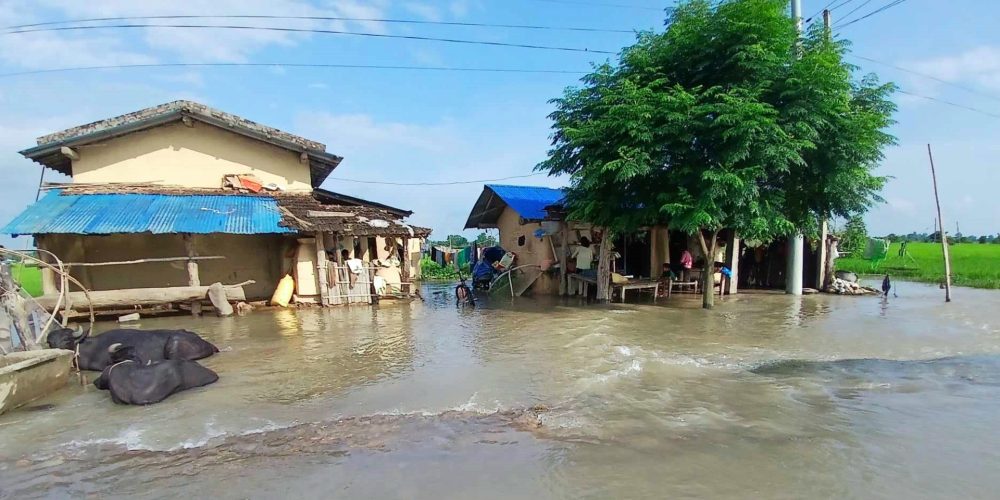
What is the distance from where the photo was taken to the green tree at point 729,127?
34.9 ft

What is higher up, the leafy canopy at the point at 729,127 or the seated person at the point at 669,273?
the leafy canopy at the point at 729,127

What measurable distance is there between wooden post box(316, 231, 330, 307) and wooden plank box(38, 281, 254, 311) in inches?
84.2

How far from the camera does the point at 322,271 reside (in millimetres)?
13953

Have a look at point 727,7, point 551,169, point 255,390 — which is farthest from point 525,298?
point 255,390

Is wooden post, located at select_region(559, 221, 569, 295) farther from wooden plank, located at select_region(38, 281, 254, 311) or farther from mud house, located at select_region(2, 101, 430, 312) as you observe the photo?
wooden plank, located at select_region(38, 281, 254, 311)

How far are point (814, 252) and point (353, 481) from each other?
18.0 metres

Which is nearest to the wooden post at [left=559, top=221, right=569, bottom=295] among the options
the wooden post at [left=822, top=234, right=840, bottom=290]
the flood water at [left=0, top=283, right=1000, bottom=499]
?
the flood water at [left=0, top=283, right=1000, bottom=499]

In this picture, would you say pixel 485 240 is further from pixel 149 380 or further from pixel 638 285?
pixel 149 380

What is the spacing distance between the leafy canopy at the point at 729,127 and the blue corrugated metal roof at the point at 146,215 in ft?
27.6

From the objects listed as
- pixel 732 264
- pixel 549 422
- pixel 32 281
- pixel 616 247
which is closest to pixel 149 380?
pixel 549 422

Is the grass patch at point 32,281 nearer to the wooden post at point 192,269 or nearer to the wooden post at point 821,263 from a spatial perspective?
the wooden post at point 192,269

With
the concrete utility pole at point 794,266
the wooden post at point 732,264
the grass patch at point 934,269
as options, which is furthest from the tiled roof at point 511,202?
the grass patch at point 934,269

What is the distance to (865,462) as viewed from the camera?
4.37m

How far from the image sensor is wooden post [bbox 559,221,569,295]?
54.3ft
